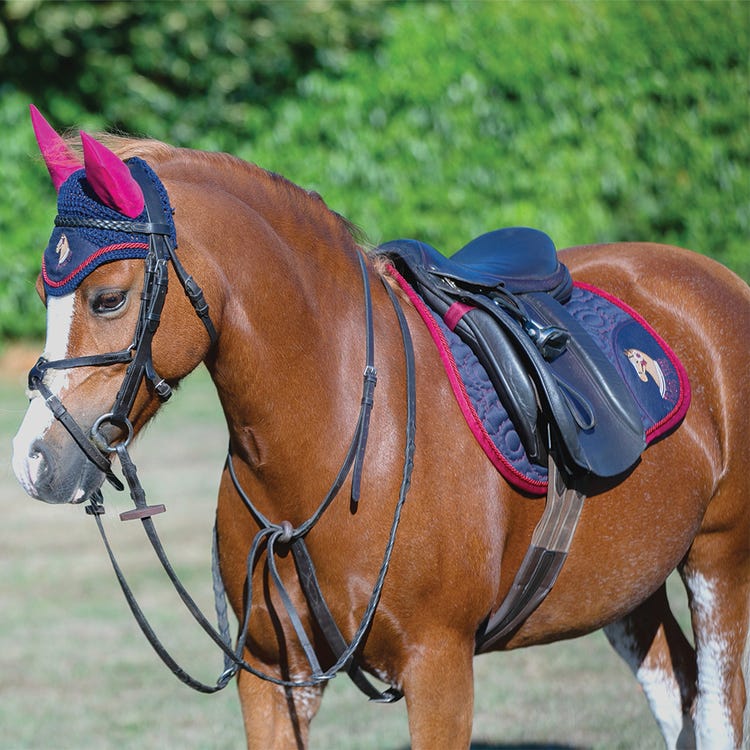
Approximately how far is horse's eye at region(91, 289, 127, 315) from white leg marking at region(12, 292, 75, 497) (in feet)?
0.17

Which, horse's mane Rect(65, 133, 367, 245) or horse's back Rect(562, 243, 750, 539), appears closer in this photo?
horse's mane Rect(65, 133, 367, 245)

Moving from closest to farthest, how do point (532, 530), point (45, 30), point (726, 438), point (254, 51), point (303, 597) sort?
point (303, 597) → point (532, 530) → point (726, 438) → point (45, 30) → point (254, 51)

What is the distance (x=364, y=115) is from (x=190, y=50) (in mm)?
1711

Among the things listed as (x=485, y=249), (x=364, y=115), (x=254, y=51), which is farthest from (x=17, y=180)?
(x=485, y=249)

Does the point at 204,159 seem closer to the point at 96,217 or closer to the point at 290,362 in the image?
the point at 96,217

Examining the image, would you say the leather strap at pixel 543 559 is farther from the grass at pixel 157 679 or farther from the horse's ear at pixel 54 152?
the horse's ear at pixel 54 152

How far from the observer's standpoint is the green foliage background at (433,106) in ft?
33.5

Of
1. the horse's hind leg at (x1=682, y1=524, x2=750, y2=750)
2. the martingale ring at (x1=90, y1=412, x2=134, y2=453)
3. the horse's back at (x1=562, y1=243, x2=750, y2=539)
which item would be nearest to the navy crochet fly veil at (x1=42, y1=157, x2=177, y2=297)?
the martingale ring at (x1=90, y1=412, x2=134, y2=453)

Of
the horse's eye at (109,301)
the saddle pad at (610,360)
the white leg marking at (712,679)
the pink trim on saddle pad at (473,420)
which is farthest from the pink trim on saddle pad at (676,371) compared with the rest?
the horse's eye at (109,301)

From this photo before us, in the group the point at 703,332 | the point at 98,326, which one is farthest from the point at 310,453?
the point at 703,332

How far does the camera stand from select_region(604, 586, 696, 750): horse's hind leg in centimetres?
339

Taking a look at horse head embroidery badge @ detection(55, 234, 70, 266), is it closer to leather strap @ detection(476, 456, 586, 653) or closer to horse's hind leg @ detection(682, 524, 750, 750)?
leather strap @ detection(476, 456, 586, 653)

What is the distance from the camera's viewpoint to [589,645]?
5188 mm

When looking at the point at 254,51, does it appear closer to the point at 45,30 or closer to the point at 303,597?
the point at 45,30
